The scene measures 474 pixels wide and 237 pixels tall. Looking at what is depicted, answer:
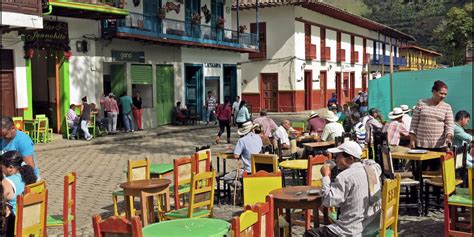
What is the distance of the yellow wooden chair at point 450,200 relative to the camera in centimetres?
554

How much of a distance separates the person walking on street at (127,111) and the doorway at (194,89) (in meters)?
4.69

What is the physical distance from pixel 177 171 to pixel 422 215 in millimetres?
3484

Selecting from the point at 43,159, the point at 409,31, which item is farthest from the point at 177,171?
the point at 409,31

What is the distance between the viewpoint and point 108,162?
44.1 ft

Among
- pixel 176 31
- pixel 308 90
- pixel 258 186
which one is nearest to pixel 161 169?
pixel 258 186

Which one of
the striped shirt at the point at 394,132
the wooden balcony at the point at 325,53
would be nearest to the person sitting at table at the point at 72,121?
the striped shirt at the point at 394,132

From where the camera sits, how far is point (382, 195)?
461 cm

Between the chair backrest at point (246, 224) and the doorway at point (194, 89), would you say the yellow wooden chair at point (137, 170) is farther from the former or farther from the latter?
the doorway at point (194, 89)

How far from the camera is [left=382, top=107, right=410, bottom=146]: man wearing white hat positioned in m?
9.75

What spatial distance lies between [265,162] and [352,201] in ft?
7.71

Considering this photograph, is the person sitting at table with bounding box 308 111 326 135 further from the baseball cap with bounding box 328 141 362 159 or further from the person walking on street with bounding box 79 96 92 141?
the person walking on street with bounding box 79 96 92 141

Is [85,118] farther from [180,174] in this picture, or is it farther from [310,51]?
[310,51]

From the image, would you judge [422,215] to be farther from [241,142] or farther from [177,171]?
[177,171]

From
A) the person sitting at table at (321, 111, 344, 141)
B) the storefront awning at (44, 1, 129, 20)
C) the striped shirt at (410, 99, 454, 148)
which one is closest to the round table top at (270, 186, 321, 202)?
the striped shirt at (410, 99, 454, 148)
